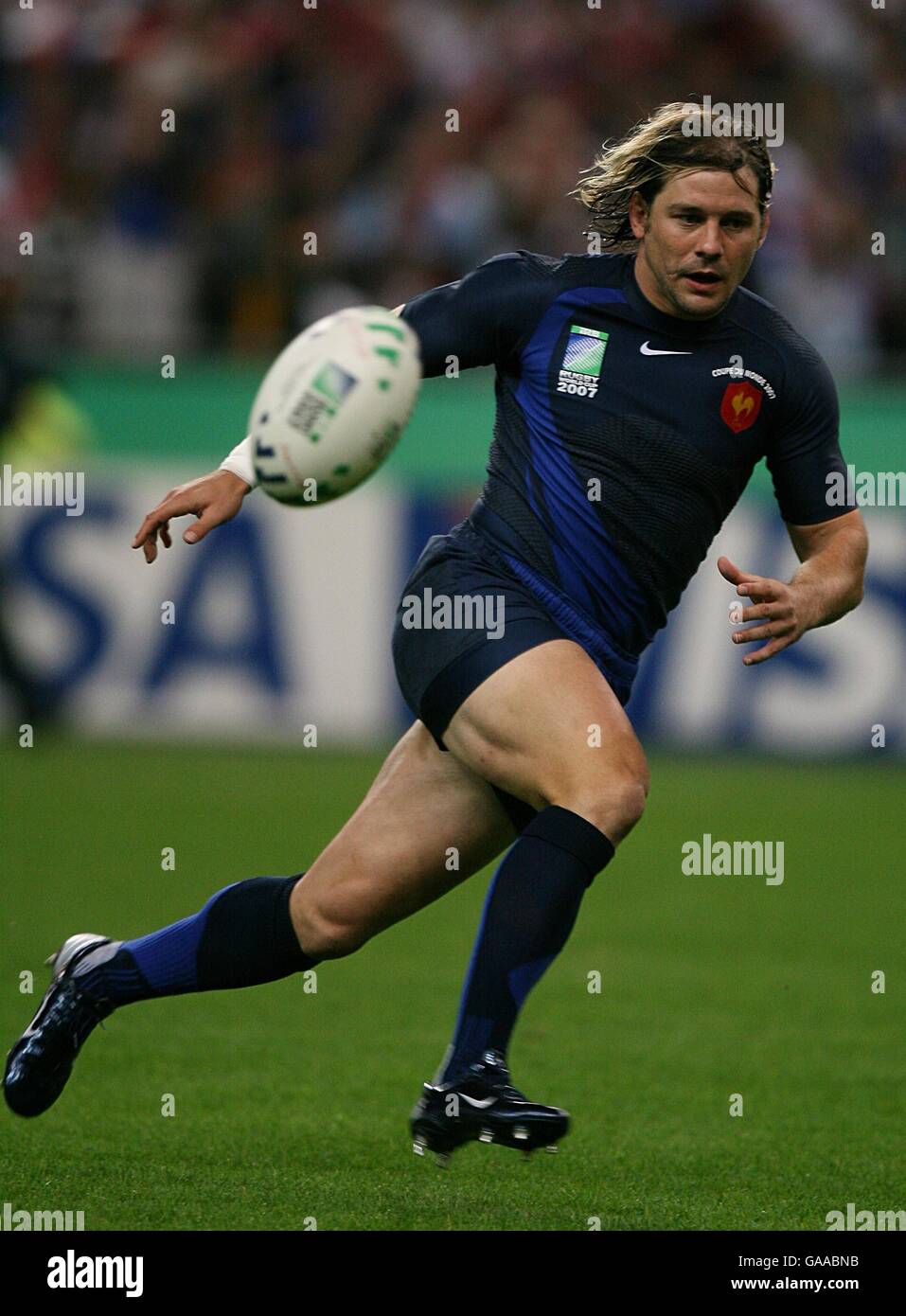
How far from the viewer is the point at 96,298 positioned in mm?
13359

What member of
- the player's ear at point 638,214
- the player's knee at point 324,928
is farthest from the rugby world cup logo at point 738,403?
the player's knee at point 324,928

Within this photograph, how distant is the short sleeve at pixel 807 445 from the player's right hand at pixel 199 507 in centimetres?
121

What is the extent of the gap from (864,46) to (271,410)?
11702 millimetres

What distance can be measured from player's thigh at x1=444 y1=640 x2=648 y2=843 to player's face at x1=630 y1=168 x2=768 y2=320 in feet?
2.76

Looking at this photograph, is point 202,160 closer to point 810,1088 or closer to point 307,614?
point 307,614

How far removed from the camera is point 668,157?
459cm

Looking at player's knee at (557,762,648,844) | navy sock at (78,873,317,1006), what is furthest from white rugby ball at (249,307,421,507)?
navy sock at (78,873,317,1006)

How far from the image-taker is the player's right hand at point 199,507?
4.44 m

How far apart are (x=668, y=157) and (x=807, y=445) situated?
71 cm

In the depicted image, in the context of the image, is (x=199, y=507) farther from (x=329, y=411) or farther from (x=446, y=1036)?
(x=446, y=1036)

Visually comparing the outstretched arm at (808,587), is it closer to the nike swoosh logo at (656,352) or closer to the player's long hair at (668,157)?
the nike swoosh logo at (656,352)

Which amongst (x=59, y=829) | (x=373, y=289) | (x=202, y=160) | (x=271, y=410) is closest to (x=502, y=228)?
(x=373, y=289)

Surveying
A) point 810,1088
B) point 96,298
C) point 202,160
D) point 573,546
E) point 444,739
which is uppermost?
point 202,160
